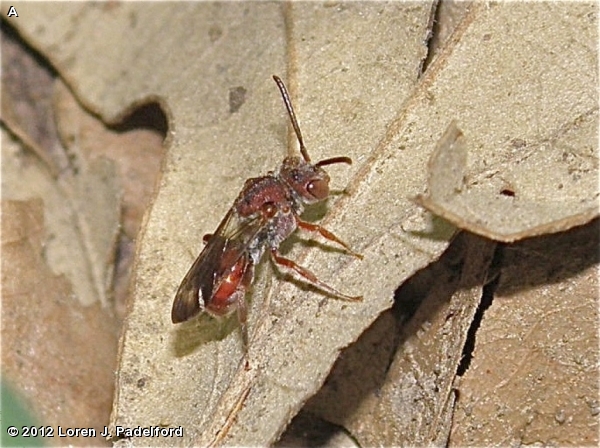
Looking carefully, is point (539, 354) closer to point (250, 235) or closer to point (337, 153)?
point (337, 153)

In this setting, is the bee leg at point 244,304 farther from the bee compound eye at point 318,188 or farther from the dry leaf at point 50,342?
the dry leaf at point 50,342

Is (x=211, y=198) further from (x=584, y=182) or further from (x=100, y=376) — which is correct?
(x=584, y=182)

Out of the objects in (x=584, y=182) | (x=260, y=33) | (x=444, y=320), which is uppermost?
(x=260, y=33)

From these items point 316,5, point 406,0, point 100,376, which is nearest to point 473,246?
point 406,0

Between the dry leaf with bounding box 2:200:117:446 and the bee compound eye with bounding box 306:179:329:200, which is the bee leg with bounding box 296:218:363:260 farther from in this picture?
the dry leaf with bounding box 2:200:117:446

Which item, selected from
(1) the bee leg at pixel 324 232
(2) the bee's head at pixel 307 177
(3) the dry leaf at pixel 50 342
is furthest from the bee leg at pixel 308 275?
(3) the dry leaf at pixel 50 342

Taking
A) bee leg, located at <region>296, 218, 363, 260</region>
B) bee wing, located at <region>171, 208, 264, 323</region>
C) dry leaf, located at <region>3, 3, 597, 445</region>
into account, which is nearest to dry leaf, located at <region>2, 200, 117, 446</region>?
dry leaf, located at <region>3, 3, 597, 445</region>
